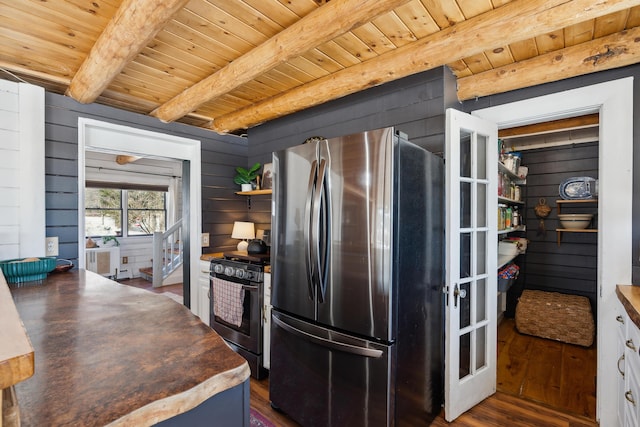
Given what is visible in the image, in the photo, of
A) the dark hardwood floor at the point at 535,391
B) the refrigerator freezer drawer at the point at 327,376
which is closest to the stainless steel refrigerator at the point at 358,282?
the refrigerator freezer drawer at the point at 327,376

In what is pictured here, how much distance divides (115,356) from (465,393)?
217 cm

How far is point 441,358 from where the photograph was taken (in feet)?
6.94

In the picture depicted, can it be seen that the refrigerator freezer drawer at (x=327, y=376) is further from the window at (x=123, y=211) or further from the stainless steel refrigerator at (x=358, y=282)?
the window at (x=123, y=211)

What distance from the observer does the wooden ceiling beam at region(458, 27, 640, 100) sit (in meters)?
1.81

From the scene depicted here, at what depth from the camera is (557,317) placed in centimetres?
338

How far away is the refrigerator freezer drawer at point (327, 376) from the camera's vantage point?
5.29ft

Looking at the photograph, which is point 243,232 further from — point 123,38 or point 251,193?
point 123,38

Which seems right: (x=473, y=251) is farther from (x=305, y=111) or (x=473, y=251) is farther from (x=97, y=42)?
(x=97, y=42)

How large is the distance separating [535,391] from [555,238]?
7.58ft

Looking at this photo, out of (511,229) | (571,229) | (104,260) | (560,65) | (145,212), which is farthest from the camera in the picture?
(145,212)

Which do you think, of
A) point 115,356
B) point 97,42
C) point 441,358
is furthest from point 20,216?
point 441,358

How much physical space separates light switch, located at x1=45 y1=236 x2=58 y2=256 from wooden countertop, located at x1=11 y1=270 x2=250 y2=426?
1373mm

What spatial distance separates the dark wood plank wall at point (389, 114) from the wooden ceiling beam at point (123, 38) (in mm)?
1551

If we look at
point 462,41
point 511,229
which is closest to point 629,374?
point 462,41
